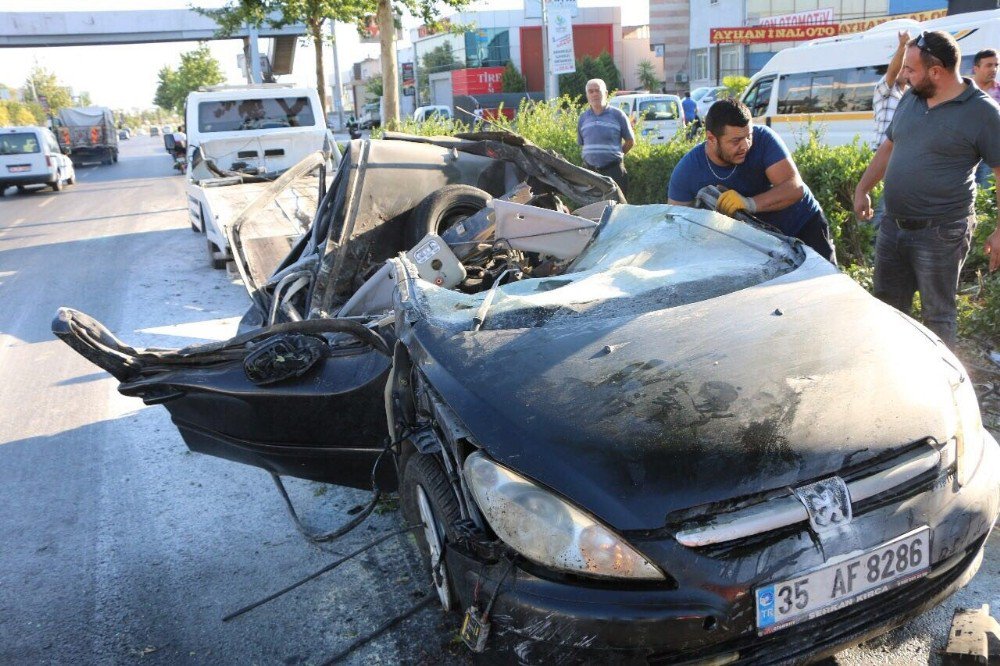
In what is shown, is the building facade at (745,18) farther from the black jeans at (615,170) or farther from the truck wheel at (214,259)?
the truck wheel at (214,259)

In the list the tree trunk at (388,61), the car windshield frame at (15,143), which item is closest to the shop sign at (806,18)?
the tree trunk at (388,61)

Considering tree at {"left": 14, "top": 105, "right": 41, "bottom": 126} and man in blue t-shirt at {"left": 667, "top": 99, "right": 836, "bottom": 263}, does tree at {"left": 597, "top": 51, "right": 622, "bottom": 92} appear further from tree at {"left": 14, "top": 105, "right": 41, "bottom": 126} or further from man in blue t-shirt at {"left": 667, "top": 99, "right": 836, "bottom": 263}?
tree at {"left": 14, "top": 105, "right": 41, "bottom": 126}

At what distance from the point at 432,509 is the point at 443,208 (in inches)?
113

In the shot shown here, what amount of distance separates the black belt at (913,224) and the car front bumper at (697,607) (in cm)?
217

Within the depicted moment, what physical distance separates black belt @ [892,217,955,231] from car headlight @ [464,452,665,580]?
2819mm

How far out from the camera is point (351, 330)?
10.3 ft

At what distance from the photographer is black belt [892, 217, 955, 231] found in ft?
12.4

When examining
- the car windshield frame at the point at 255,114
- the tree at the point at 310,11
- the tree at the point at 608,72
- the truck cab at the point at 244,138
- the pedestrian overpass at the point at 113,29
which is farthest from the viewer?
the tree at the point at 608,72

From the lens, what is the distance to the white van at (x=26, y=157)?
19.6 meters

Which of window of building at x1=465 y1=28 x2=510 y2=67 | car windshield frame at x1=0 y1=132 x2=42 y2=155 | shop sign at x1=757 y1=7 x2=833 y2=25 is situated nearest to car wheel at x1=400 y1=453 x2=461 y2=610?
car windshield frame at x1=0 y1=132 x2=42 y2=155

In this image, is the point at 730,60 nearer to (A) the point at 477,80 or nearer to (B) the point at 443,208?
(A) the point at 477,80

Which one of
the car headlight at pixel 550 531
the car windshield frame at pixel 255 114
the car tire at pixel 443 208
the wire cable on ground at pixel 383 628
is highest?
the car windshield frame at pixel 255 114

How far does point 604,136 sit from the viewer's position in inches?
330

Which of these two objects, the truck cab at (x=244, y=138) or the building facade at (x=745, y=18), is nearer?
the truck cab at (x=244, y=138)
